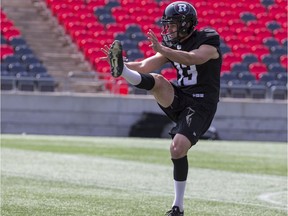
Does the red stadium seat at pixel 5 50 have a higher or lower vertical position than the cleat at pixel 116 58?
lower

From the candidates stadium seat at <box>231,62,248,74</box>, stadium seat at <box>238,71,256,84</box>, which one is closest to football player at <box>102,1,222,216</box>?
stadium seat at <box>238,71,256,84</box>

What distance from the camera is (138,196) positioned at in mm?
9406

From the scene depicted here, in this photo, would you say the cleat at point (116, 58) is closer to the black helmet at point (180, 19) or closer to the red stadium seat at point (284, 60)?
the black helmet at point (180, 19)

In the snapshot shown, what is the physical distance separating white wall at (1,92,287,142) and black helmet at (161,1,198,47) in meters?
14.3

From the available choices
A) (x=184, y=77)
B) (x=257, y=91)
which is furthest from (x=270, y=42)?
(x=184, y=77)

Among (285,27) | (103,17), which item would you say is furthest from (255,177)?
(285,27)

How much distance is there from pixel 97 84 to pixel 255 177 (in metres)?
10.9

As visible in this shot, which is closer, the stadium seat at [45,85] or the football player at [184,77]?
the football player at [184,77]

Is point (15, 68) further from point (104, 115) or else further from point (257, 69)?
point (257, 69)

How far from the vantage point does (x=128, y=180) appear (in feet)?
37.2

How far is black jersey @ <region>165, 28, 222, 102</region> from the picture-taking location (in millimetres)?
7688

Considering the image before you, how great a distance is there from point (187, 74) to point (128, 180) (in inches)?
151

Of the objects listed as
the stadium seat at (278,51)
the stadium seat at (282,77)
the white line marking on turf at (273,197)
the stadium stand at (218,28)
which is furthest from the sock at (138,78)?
the stadium seat at (278,51)

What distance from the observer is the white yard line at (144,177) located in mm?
10016
